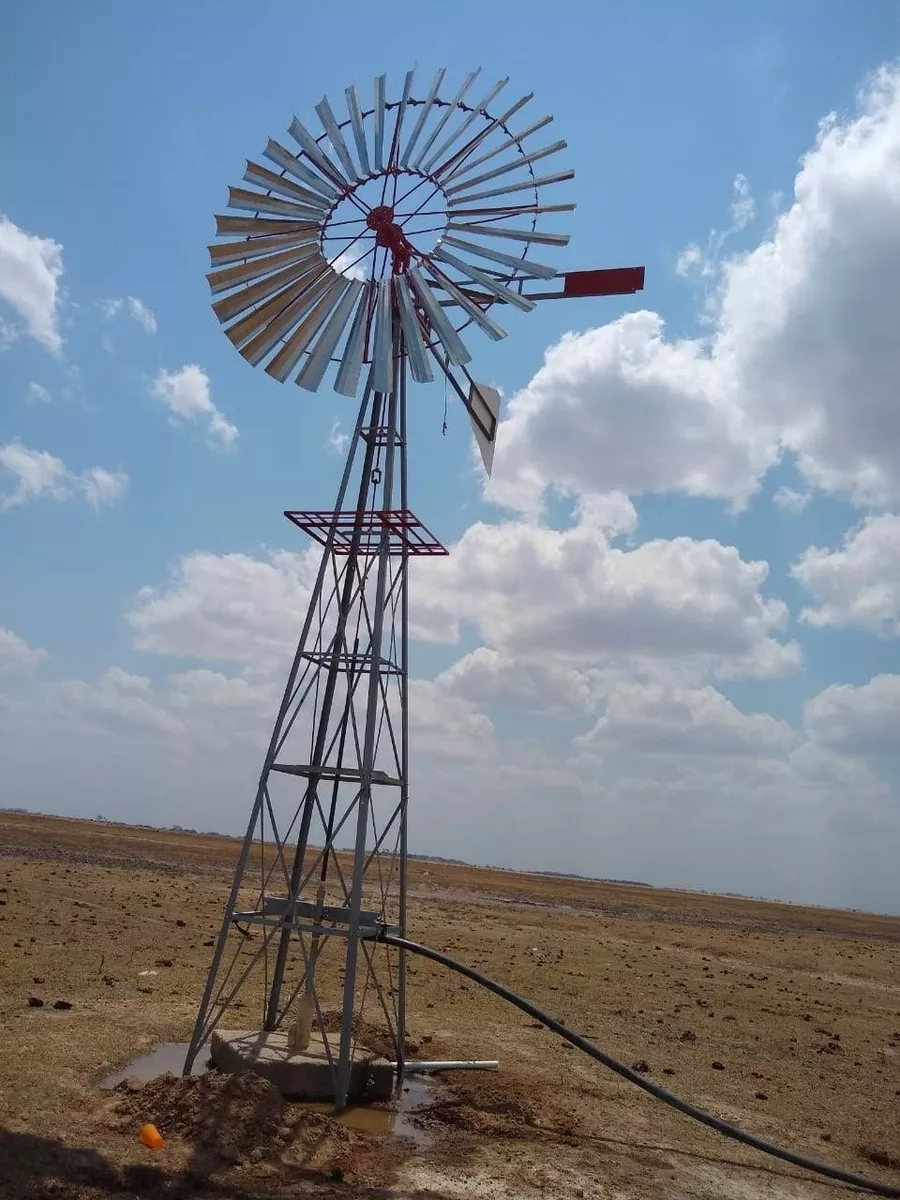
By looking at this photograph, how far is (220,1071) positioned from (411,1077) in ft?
9.60

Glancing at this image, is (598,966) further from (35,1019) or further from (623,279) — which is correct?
(623,279)

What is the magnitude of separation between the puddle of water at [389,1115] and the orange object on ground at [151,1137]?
6.11ft

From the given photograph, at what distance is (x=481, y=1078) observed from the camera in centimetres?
1420

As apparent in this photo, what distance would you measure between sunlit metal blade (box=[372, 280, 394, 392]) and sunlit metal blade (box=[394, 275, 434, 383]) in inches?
7.8

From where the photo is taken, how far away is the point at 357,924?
12.9m

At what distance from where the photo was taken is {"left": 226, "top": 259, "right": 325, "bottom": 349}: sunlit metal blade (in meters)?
15.2

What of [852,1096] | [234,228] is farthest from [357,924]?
[234,228]

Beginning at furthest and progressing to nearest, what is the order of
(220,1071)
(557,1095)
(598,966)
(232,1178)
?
(598,966) < (557,1095) < (220,1071) < (232,1178)

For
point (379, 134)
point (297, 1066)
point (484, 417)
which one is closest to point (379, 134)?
point (379, 134)

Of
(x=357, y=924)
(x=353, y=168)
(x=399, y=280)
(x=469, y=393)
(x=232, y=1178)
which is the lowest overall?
(x=232, y=1178)

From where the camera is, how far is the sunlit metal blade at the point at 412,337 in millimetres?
13906

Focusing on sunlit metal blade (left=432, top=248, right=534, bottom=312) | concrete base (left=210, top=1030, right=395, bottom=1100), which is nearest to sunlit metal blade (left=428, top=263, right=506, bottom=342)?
sunlit metal blade (left=432, top=248, right=534, bottom=312)

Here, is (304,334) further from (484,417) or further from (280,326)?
(484,417)

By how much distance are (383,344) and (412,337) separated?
1.70ft
